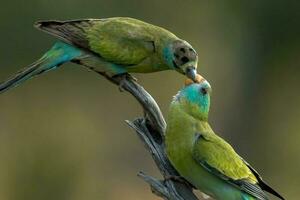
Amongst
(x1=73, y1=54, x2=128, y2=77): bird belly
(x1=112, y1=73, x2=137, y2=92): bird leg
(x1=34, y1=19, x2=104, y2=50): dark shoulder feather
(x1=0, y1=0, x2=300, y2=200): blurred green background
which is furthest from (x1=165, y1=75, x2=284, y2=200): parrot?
(x1=0, y1=0, x2=300, y2=200): blurred green background

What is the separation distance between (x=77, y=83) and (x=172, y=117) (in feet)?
26.9

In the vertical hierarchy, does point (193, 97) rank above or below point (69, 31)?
below

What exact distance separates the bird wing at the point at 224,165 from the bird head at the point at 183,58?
1.26 feet

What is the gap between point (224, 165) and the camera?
604 centimetres

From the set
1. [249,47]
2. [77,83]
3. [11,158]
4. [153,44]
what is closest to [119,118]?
[77,83]

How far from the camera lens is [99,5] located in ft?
46.1

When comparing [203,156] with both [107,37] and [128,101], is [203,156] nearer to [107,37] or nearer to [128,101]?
[107,37]

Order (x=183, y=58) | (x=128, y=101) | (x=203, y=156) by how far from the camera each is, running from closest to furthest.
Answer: (x=203, y=156) < (x=183, y=58) < (x=128, y=101)

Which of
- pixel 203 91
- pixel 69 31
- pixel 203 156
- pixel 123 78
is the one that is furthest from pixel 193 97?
pixel 69 31

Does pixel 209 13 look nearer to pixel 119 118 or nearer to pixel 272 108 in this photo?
pixel 272 108

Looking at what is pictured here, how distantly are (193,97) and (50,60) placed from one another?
892 millimetres

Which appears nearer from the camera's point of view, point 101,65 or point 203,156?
point 203,156

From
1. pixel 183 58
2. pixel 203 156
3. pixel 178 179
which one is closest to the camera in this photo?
pixel 178 179

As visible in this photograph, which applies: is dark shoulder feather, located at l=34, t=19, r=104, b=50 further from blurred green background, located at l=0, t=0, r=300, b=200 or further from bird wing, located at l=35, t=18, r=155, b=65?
blurred green background, located at l=0, t=0, r=300, b=200
